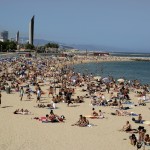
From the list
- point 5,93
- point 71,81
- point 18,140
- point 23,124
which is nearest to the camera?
point 18,140

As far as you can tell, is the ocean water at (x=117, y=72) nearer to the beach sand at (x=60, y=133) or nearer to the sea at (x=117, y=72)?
the sea at (x=117, y=72)

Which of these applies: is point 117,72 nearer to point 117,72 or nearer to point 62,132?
point 117,72

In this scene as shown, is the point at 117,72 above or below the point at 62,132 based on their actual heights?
below

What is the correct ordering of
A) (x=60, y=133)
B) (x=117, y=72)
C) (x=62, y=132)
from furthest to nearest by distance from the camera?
(x=117, y=72)
(x=62, y=132)
(x=60, y=133)

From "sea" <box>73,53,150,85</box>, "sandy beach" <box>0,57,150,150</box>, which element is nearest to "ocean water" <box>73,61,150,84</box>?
"sea" <box>73,53,150,85</box>

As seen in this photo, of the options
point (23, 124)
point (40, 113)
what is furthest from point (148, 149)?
point (40, 113)

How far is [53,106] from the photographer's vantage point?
19641 mm

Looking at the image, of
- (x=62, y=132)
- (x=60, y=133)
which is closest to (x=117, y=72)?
(x=62, y=132)

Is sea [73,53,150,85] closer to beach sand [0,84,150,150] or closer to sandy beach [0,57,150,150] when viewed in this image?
sandy beach [0,57,150,150]

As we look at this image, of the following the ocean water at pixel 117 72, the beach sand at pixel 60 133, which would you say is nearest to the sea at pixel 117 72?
the ocean water at pixel 117 72

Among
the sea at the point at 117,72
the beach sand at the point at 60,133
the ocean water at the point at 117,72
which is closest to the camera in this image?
the beach sand at the point at 60,133

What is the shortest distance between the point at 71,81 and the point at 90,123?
56.9ft

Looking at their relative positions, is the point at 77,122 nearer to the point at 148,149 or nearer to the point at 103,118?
the point at 103,118

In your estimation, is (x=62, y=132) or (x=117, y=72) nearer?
A: (x=62, y=132)
